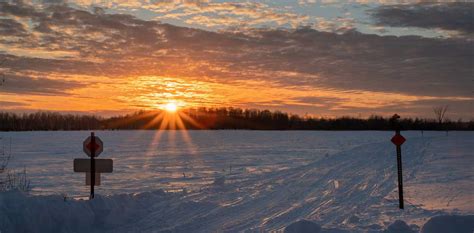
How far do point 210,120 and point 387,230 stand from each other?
16309cm

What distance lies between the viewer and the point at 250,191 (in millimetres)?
12500

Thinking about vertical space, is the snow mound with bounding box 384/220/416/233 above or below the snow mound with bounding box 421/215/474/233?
below

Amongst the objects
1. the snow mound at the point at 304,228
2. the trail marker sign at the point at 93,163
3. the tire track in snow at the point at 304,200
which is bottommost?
the tire track in snow at the point at 304,200

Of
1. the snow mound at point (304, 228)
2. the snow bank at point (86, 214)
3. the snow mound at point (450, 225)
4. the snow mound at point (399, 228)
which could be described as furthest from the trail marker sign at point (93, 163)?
the snow mound at point (450, 225)

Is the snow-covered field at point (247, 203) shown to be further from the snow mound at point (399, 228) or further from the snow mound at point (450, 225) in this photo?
the snow mound at point (450, 225)

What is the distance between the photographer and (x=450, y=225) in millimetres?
6531

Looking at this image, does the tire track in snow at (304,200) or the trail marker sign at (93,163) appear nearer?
the tire track in snow at (304,200)

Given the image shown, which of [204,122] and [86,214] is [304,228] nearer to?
[86,214]

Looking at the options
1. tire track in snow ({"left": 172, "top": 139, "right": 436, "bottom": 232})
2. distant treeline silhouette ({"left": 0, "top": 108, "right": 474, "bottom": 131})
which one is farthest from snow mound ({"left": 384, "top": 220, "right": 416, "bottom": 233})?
distant treeline silhouette ({"left": 0, "top": 108, "right": 474, "bottom": 131})

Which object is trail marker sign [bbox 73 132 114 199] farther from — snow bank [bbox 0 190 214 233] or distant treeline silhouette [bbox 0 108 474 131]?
distant treeline silhouette [bbox 0 108 474 131]

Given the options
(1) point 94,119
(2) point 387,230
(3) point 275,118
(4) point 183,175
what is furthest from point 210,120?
(2) point 387,230

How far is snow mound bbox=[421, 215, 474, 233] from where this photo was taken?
21.2ft

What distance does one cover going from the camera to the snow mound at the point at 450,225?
254 inches

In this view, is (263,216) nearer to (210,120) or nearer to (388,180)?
(388,180)
